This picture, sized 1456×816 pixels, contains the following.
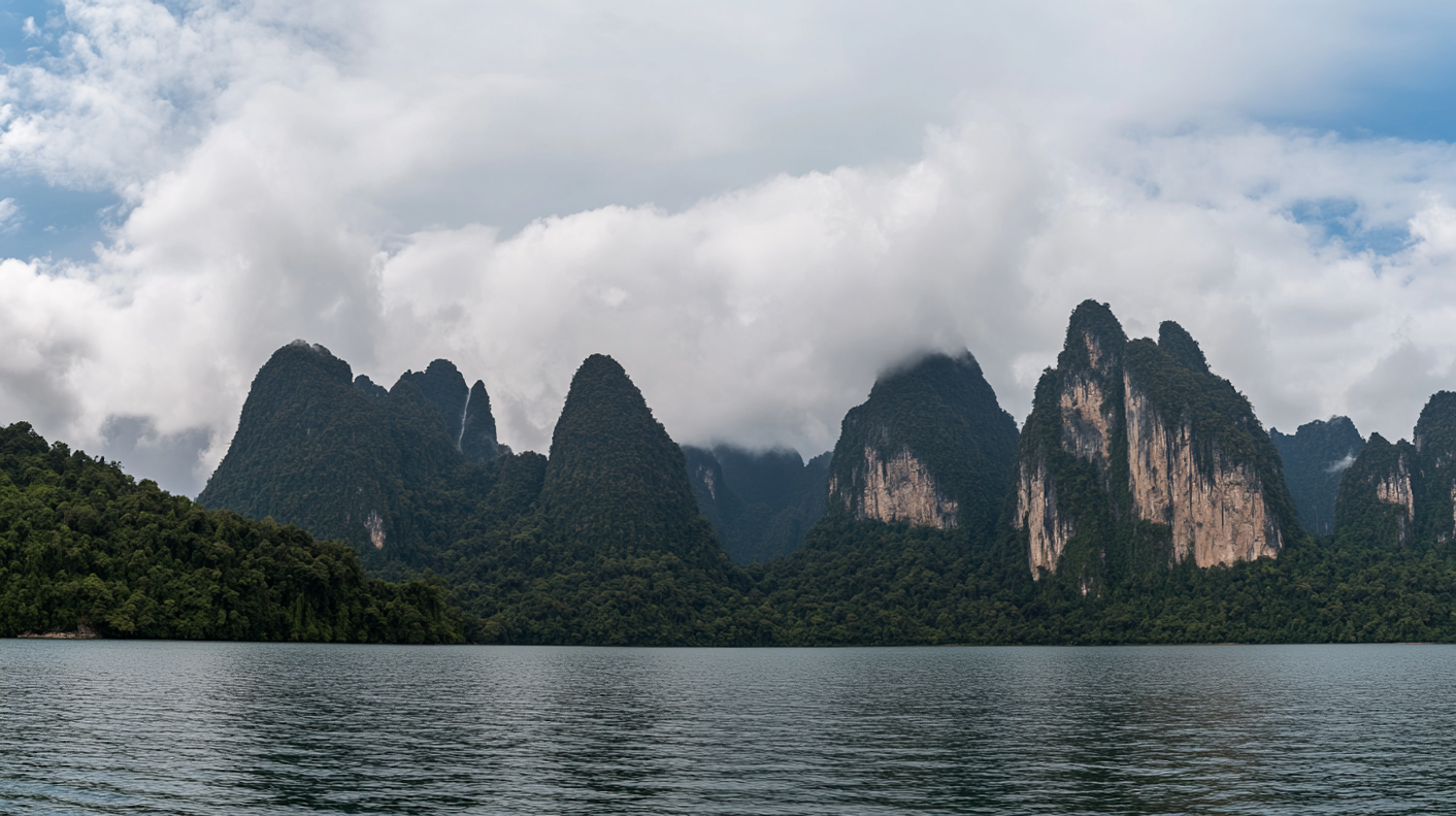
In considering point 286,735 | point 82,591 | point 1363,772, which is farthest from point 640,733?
point 82,591

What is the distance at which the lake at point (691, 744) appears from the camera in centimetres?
2328

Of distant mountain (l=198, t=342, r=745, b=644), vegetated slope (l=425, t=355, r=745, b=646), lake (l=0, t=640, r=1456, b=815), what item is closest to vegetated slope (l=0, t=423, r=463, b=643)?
lake (l=0, t=640, r=1456, b=815)

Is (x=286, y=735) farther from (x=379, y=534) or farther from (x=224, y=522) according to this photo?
(x=379, y=534)

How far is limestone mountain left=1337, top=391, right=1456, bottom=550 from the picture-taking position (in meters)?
176

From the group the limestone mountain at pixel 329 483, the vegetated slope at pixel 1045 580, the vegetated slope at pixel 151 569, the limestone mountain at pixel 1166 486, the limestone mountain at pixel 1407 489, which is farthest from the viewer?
the limestone mountain at pixel 329 483

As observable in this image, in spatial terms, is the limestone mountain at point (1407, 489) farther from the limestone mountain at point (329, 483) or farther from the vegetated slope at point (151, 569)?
the limestone mountain at point (329, 483)

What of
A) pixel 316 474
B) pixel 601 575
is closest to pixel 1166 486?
pixel 601 575

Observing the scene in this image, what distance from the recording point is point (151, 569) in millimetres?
94562

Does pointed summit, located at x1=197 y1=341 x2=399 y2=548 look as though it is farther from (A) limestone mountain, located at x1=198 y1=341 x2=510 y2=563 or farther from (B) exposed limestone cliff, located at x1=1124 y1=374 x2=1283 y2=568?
(B) exposed limestone cliff, located at x1=1124 y1=374 x2=1283 y2=568

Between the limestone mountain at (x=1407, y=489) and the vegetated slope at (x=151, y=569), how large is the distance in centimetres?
15539

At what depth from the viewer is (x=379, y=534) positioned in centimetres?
17888

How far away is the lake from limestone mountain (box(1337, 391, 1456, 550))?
136 m

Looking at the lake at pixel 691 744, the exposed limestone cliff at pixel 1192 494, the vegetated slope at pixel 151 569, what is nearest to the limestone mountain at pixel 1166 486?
the exposed limestone cliff at pixel 1192 494

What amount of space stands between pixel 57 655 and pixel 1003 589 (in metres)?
162
